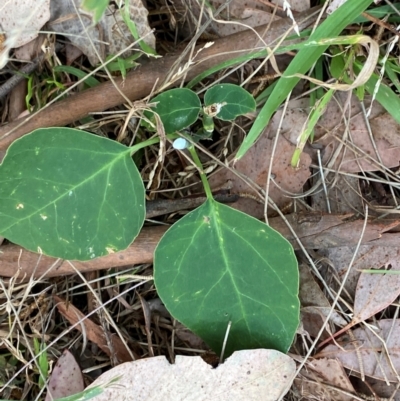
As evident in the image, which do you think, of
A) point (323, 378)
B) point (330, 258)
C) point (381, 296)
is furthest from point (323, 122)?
point (323, 378)

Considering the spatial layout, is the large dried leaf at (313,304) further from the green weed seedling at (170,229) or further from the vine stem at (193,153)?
the vine stem at (193,153)

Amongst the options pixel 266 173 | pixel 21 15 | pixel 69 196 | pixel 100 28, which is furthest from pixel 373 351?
pixel 21 15

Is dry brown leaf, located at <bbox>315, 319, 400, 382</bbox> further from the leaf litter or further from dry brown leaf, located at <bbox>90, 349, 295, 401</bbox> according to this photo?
dry brown leaf, located at <bbox>90, 349, 295, 401</bbox>

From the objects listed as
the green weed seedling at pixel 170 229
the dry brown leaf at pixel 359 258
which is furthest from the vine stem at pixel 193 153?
the dry brown leaf at pixel 359 258

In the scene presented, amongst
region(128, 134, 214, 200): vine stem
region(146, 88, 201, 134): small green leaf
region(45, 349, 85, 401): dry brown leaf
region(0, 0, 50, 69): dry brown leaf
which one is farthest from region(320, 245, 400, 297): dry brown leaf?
region(0, 0, 50, 69): dry brown leaf

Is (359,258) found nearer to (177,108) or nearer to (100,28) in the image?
(177,108)

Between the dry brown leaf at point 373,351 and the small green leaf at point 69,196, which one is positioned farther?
the dry brown leaf at point 373,351

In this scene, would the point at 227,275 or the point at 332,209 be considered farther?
the point at 332,209
